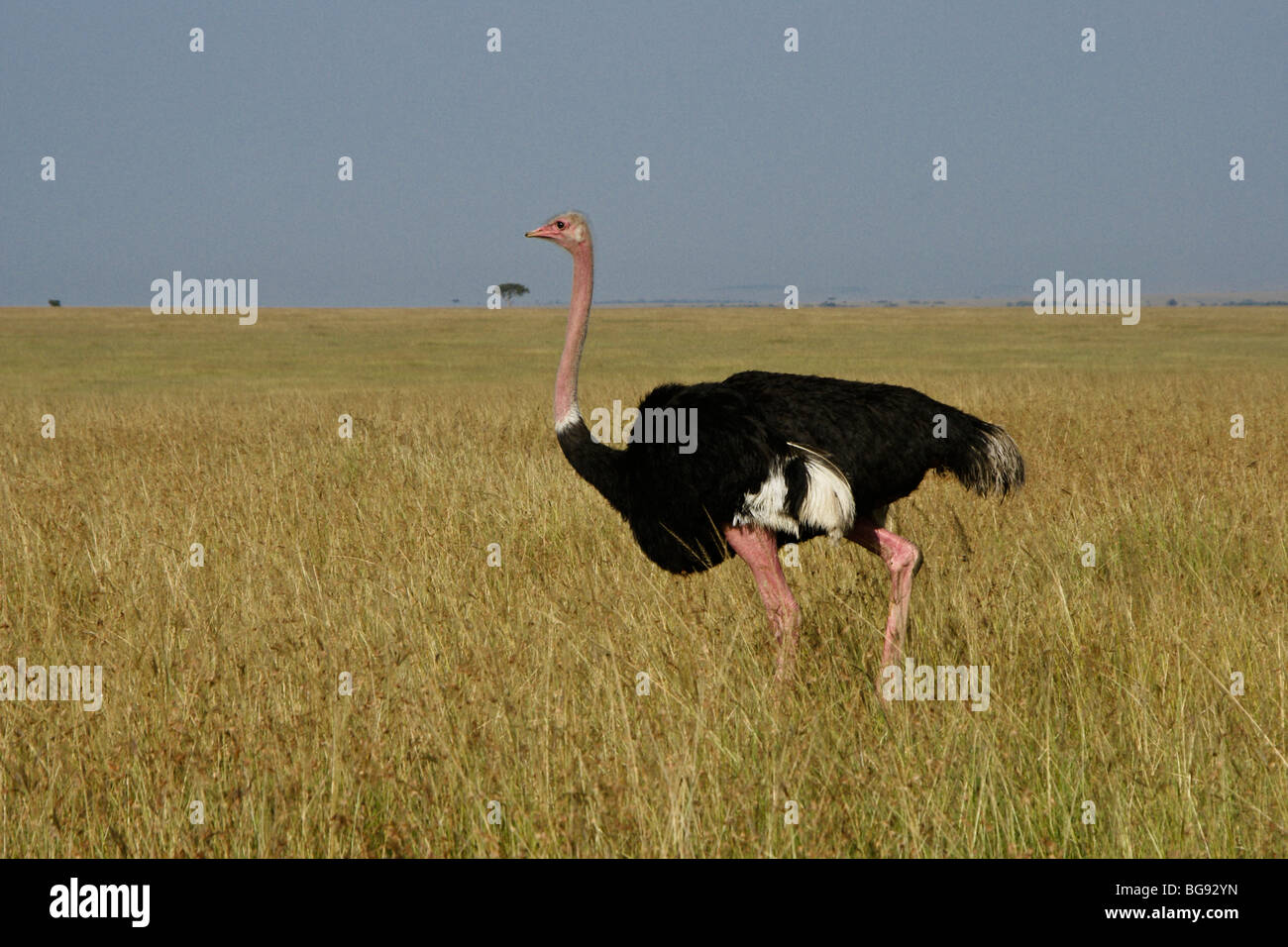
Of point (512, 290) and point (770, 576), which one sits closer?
point (770, 576)

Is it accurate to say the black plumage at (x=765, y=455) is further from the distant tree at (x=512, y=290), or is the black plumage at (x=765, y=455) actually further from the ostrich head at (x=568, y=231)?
the distant tree at (x=512, y=290)

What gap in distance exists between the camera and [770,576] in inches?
190

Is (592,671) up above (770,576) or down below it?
below

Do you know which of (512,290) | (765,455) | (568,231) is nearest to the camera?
(765,455)

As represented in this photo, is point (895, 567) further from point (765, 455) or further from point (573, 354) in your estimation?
point (573, 354)

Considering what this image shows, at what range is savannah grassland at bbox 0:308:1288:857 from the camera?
3090 mm

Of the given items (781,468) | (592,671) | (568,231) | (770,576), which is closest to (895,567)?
(770,576)

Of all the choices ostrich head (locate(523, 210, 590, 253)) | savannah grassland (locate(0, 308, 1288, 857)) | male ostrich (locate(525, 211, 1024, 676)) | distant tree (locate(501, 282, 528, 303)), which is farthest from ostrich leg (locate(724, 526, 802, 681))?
distant tree (locate(501, 282, 528, 303))

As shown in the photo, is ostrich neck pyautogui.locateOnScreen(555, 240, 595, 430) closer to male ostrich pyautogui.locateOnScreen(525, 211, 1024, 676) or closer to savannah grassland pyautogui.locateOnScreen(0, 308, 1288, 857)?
male ostrich pyautogui.locateOnScreen(525, 211, 1024, 676)

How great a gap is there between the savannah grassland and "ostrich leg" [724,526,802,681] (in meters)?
0.13

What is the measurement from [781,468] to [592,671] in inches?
50.7

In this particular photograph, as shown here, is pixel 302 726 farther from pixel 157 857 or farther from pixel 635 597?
pixel 635 597
